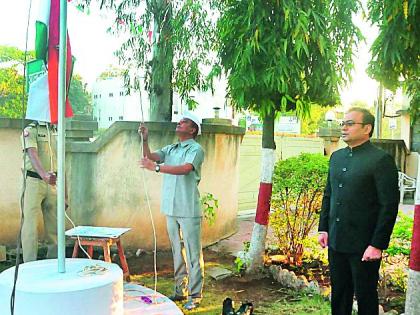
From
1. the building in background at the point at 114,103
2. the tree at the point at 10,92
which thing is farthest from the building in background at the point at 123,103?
the tree at the point at 10,92

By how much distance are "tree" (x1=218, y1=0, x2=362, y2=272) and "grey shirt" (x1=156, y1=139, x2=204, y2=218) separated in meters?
0.75

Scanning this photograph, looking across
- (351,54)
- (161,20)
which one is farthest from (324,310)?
(161,20)

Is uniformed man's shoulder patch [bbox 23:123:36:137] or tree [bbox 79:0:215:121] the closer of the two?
uniformed man's shoulder patch [bbox 23:123:36:137]

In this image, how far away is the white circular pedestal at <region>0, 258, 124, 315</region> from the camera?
2.11 meters

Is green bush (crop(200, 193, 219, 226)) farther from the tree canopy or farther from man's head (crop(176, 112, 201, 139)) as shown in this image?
man's head (crop(176, 112, 201, 139))

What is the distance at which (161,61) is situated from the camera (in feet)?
17.8

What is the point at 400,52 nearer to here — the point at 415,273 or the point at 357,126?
the point at 357,126

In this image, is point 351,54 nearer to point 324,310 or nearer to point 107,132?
point 324,310

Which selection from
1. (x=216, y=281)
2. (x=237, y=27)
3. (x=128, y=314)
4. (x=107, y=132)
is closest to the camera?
(x=128, y=314)

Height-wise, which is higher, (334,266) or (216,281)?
(334,266)

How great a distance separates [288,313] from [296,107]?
195cm

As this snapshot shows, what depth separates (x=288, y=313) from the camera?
12.6 feet

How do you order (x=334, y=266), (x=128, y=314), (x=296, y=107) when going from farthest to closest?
(x=296, y=107), (x=334, y=266), (x=128, y=314)

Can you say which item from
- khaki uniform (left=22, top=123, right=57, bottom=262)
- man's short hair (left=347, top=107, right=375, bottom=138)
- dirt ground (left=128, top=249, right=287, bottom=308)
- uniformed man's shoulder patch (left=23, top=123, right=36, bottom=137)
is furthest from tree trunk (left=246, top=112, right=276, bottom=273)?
uniformed man's shoulder patch (left=23, top=123, right=36, bottom=137)
